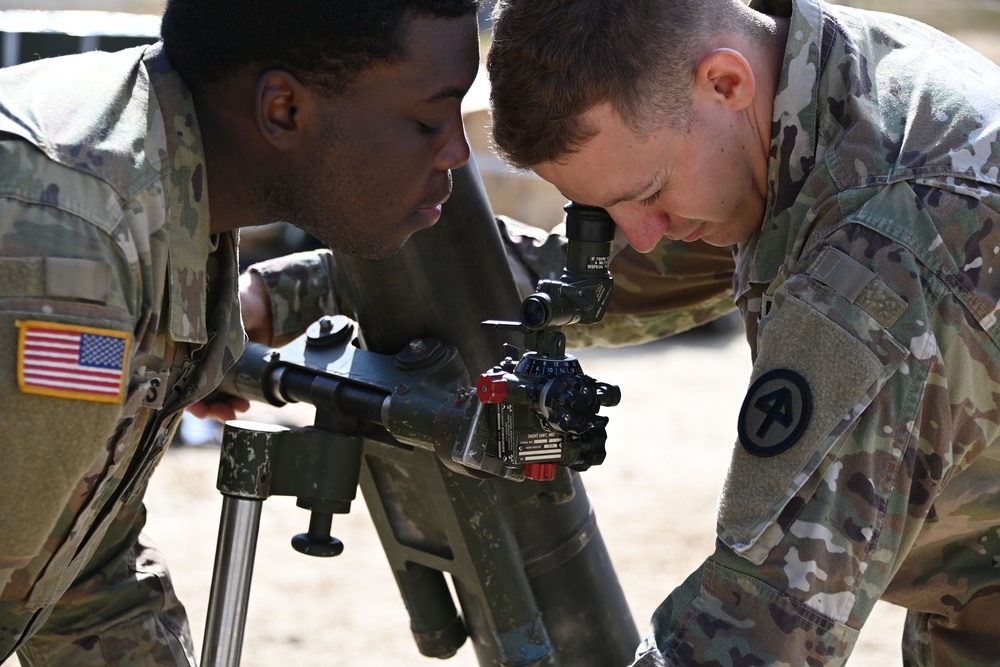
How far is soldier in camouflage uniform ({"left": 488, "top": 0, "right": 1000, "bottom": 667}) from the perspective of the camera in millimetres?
2006

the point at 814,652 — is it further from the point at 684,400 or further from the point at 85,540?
the point at 684,400

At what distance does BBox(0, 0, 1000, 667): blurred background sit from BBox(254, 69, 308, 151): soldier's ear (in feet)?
3.03

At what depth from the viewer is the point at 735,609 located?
2.05 meters

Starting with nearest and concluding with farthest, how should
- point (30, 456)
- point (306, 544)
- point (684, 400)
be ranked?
point (30, 456)
point (306, 544)
point (684, 400)

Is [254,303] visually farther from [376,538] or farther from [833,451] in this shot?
[376,538]

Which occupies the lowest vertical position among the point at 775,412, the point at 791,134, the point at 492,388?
the point at 492,388

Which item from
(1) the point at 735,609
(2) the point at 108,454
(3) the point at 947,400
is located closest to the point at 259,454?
(2) the point at 108,454

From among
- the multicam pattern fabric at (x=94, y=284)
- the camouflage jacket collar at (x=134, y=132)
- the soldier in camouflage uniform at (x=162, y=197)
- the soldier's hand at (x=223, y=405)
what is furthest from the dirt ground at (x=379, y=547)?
the camouflage jacket collar at (x=134, y=132)

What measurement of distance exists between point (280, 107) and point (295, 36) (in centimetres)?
13

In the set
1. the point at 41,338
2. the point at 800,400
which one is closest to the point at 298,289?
the point at 41,338

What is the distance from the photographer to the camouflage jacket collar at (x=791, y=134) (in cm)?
233

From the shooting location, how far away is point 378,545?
5875 millimetres

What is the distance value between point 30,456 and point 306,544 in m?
0.89

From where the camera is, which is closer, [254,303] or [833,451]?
[833,451]
